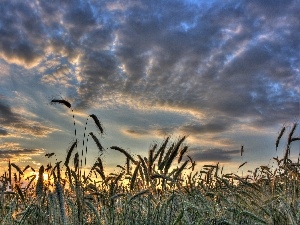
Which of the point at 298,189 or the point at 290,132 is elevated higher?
the point at 290,132

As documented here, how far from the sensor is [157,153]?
6223 mm

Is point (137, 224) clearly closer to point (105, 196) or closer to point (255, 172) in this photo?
point (105, 196)

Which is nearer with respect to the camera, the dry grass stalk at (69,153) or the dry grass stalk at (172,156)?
the dry grass stalk at (172,156)

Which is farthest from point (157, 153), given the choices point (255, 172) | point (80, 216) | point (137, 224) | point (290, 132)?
point (255, 172)

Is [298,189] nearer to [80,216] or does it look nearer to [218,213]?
[218,213]

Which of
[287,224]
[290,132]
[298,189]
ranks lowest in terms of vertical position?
[287,224]

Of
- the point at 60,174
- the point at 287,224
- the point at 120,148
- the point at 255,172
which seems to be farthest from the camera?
the point at 255,172

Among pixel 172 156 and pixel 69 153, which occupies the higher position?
pixel 69 153

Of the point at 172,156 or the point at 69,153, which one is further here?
the point at 69,153

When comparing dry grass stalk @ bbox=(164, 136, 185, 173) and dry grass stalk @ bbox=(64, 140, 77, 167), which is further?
dry grass stalk @ bbox=(64, 140, 77, 167)

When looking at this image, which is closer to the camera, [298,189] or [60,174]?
[60,174]

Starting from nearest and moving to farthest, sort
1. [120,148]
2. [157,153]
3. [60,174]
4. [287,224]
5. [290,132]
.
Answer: [287,224]
[157,153]
[120,148]
[60,174]
[290,132]

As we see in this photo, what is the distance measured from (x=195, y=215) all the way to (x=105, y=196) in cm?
179

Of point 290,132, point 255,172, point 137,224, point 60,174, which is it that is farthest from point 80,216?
point 255,172
